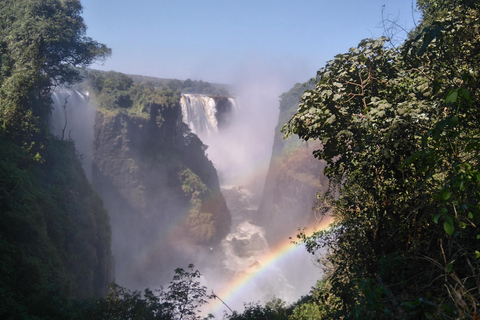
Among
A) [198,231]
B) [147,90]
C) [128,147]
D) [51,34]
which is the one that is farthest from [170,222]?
[51,34]

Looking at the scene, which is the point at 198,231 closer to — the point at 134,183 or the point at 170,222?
the point at 170,222

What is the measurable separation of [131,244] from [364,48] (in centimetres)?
3111

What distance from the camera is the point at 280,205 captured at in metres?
37.3

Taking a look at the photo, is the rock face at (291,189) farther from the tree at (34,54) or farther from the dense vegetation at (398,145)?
the dense vegetation at (398,145)

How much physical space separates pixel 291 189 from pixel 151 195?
1496cm

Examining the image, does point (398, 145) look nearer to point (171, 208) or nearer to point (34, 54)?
point (34, 54)

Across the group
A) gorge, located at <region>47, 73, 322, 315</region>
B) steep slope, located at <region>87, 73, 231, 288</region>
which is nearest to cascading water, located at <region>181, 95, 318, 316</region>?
gorge, located at <region>47, 73, 322, 315</region>

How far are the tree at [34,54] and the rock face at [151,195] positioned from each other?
32.0ft

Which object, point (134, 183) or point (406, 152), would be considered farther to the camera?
point (134, 183)

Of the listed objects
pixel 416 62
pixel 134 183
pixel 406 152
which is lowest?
pixel 406 152

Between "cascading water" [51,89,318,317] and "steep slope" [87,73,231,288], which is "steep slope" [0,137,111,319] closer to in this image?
"cascading water" [51,89,318,317]

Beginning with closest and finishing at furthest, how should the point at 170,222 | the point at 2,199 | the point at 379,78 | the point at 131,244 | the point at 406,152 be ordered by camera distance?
→ the point at 406,152
the point at 379,78
the point at 2,199
the point at 131,244
the point at 170,222

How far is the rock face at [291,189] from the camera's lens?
32125 millimetres

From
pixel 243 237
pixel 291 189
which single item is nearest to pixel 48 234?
pixel 291 189
